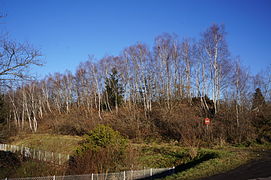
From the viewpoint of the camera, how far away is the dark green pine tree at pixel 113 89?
141ft

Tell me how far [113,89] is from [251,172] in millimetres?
34496

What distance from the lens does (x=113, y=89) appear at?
1710 inches

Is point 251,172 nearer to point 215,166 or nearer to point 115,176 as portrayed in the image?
point 215,166

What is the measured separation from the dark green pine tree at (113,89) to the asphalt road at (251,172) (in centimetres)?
3198

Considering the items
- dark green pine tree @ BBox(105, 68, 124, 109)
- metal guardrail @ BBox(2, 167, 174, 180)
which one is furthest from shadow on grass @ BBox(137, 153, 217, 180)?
dark green pine tree @ BBox(105, 68, 124, 109)

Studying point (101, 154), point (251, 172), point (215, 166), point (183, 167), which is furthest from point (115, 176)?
point (251, 172)

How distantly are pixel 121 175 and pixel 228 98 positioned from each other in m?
23.5

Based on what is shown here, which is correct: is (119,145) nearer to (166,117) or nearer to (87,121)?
(166,117)

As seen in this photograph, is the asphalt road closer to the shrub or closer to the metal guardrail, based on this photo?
the metal guardrail

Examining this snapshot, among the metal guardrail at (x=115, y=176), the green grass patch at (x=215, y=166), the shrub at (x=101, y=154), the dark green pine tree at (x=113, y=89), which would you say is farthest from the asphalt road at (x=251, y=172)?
the dark green pine tree at (x=113, y=89)

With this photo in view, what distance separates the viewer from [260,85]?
3766 cm

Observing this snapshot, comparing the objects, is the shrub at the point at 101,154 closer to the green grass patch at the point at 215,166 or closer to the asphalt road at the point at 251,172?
the green grass patch at the point at 215,166

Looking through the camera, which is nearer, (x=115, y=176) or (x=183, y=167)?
(x=115, y=176)

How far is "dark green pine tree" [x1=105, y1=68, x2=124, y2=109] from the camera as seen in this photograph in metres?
43.0
